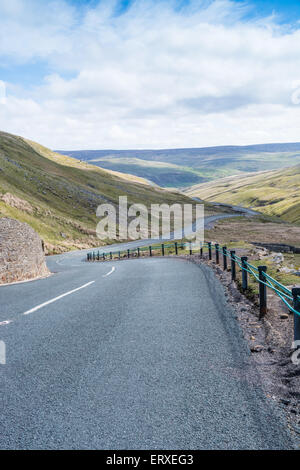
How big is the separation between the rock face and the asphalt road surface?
10151 mm

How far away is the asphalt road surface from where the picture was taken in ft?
11.3

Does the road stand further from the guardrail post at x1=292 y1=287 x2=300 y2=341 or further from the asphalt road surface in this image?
the guardrail post at x1=292 y1=287 x2=300 y2=341

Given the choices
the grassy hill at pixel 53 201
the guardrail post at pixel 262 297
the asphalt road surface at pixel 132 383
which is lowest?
the asphalt road surface at pixel 132 383

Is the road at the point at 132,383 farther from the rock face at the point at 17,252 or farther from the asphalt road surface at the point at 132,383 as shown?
the rock face at the point at 17,252

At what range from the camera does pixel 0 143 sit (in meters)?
121

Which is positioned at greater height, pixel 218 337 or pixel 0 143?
pixel 0 143

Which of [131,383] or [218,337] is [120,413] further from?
[218,337]

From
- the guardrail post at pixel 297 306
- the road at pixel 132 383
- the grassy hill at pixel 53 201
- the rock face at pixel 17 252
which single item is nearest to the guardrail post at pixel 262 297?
the road at pixel 132 383

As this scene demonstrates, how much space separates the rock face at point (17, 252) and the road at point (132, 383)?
1003cm

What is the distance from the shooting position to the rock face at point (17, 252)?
18.0 metres

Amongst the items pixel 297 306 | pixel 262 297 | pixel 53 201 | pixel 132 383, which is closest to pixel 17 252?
pixel 262 297

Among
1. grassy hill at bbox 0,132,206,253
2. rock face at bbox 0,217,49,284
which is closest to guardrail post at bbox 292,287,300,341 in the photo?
rock face at bbox 0,217,49,284

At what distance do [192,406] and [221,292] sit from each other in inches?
284

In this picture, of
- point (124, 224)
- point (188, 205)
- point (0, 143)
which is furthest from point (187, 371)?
point (188, 205)
